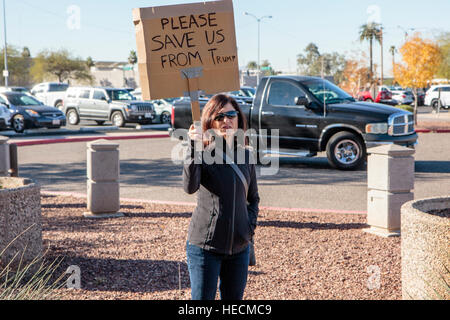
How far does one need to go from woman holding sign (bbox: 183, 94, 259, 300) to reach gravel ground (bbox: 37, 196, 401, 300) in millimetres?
1175

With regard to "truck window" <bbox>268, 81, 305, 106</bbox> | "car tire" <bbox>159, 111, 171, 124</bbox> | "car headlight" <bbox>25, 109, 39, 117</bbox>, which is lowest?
"car tire" <bbox>159, 111, 171, 124</bbox>

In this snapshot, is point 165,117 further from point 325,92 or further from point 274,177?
point 274,177

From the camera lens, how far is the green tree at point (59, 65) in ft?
244

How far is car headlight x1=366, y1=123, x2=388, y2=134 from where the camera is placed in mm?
12281

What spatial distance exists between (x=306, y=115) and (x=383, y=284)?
7898 millimetres

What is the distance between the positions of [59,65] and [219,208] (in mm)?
75195

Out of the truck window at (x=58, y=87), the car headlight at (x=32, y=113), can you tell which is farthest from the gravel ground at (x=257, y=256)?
the truck window at (x=58, y=87)

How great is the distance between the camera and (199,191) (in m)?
3.46

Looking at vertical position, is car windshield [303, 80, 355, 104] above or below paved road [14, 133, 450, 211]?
above

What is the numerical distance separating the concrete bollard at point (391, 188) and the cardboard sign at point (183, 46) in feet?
10.0

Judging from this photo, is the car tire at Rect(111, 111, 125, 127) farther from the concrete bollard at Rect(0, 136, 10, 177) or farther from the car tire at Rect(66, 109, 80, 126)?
the concrete bollard at Rect(0, 136, 10, 177)

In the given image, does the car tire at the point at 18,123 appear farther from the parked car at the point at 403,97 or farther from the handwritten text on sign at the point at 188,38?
the parked car at the point at 403,97

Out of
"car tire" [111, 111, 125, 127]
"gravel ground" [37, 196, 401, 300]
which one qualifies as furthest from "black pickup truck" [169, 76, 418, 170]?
"car tire" [111, 111, 125, 127]
